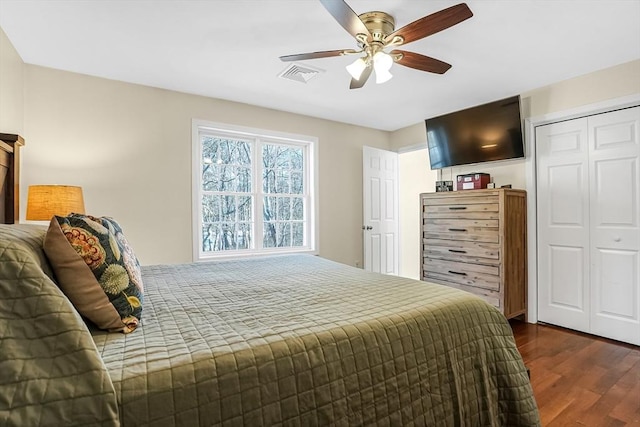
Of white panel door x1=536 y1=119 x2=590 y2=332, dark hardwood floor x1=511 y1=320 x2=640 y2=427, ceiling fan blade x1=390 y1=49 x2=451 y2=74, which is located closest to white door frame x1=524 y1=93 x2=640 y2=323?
white panel door x1=536 y1=119 x2=590 y2=332

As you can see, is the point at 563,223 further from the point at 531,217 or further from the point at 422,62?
the point at 422,62

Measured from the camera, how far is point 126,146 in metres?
3.11

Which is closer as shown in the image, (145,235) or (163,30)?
(163,30)

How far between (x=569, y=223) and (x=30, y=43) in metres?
4.83

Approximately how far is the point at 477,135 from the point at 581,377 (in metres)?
2.45

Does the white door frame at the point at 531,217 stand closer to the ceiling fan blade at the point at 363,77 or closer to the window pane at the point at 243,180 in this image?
the ceiling fan blade at the point at 363,77

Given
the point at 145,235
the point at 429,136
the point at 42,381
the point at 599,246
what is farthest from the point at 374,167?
the point at 42,381

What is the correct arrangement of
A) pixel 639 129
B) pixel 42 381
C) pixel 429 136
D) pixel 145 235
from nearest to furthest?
pixel 42 381 < pixel 639 129 < pixel 145 235 < pixel 429 136

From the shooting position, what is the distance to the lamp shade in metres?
2.29

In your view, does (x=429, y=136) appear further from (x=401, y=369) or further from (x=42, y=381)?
Answer: (x=42, y=381)

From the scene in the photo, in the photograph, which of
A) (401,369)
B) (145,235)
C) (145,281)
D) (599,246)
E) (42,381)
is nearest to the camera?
(42,381)

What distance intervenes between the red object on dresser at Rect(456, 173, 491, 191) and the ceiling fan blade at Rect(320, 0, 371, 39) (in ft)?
7.50

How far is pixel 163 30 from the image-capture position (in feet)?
7.36

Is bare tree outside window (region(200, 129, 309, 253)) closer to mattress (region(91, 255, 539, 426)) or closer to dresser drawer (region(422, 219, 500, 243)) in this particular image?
dresser drawer (region(422, 219, 500, 243))
